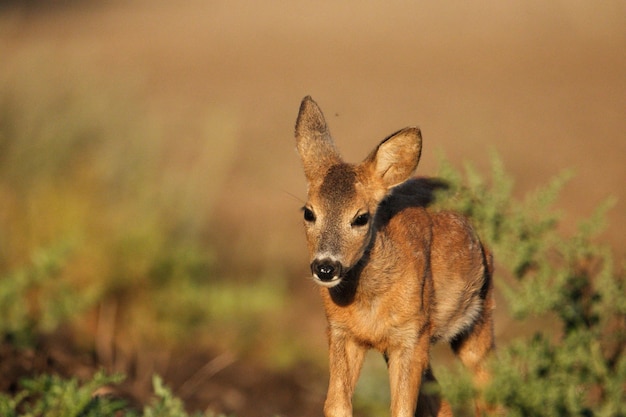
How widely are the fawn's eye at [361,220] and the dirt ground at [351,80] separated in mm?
2830

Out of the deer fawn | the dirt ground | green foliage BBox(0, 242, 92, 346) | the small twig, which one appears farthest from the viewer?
the dirt ground

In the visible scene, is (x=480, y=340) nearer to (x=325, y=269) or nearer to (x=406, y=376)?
(x=406, y=376)

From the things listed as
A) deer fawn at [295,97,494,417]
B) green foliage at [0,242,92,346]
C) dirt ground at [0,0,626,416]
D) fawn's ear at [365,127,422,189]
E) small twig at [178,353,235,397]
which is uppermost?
fawn's ear at [365,127,422,189]

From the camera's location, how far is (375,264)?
7031mm

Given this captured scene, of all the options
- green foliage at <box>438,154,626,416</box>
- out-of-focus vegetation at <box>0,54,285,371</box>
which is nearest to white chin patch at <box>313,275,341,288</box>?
green foliage at <box>438,154,626,416</box>

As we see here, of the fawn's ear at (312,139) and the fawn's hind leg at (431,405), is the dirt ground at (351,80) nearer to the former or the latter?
the fawn's hind leg at (431,405)

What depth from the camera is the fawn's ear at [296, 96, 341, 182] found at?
7.45 m

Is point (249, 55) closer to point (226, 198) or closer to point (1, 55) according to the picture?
point (226, 198)

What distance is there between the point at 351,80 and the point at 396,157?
13548mm

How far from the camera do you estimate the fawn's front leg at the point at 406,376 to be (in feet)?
22.8

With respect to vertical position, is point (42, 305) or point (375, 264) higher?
point (375, 264)

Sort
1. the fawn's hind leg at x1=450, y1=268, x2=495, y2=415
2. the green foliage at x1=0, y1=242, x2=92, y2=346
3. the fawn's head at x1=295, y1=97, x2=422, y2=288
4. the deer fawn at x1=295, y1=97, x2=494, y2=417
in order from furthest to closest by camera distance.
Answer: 1. the green foliage at x1=0, y1=242, x2=92, y2=346
2. the fawn's hind leg at x1=450, y1=268, x2=495, y2=415
3. the deer fawn at x1=295, y1=97, x2=494, y2=417
4. the fawn's head at x1=295, y1=97, x2=422, y2=288

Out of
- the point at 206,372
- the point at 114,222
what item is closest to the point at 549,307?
the point at 206,372

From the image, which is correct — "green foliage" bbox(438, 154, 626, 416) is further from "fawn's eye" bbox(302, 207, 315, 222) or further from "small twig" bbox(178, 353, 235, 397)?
"small twig" bbox(178, 353, 235, 397)
